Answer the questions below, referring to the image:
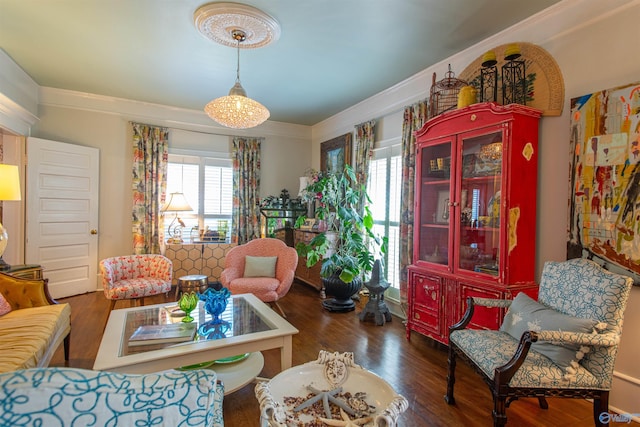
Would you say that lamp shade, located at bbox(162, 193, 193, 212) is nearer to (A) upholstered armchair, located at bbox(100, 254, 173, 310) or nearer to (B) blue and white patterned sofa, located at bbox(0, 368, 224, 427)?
(A) upholstered armchair, located at bbox(100, 254, 173, 310)

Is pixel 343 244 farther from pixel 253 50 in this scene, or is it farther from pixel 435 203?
pixel 253 50

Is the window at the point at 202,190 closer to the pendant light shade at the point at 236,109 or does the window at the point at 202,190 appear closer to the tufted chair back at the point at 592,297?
the pendant light shade at the point at 236,109

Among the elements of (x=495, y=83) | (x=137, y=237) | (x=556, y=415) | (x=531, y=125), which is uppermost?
(x=495, y=83)

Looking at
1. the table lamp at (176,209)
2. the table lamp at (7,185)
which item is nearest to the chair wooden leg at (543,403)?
the table lamp at (7,185)

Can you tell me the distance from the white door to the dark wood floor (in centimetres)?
38

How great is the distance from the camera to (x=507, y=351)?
1852 millimetres

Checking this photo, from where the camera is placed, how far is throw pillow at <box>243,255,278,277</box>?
3969 millimetres

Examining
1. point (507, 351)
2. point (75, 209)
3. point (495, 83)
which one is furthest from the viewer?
point (75, 209)

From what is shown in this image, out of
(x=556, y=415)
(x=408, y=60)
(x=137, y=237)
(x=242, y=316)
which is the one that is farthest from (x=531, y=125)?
(x=137, y=237)

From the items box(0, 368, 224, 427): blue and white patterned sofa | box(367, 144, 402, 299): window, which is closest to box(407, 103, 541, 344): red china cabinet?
box(367, 144, 402, 299): window

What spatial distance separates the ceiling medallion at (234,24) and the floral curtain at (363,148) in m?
1.99

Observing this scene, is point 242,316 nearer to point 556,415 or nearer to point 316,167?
point 556,415

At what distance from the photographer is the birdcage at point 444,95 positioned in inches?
118

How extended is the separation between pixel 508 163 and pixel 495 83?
840 millimetres
